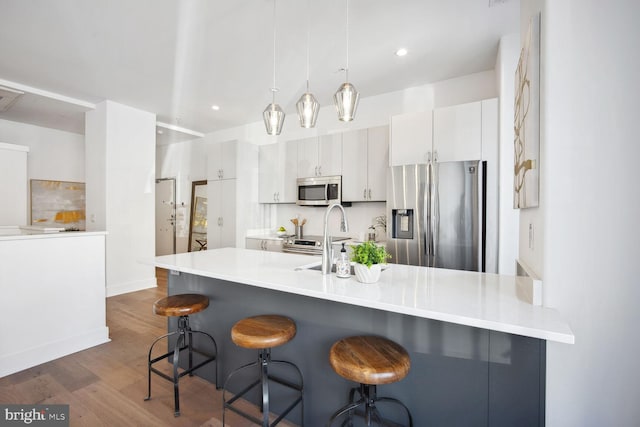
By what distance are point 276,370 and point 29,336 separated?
2138mm

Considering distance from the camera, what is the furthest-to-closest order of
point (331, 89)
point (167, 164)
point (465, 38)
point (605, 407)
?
point (167, 164) → point (331, 89) → point (465, 38) → point (605, 407)

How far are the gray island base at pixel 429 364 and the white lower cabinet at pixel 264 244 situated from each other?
231 cm

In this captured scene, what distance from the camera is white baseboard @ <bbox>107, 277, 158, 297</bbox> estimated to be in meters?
4.35

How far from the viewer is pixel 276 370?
1.89m

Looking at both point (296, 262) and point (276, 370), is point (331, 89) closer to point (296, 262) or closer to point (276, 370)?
point (296, 262)

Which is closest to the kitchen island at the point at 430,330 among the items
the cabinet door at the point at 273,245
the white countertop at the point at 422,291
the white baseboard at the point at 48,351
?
the white countertop at the point at 422,291

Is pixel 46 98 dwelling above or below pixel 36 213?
above

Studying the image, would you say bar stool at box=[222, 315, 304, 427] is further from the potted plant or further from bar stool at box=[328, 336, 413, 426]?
the potted plant

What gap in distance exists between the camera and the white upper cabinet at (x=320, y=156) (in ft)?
13.5

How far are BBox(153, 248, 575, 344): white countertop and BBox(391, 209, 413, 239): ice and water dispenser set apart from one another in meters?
1.30

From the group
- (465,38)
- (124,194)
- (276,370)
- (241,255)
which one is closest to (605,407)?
(276,370)

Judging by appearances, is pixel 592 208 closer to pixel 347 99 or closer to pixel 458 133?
pixel 347 99

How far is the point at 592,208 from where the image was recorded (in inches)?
45.0

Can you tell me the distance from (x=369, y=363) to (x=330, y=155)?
3.28 meters
